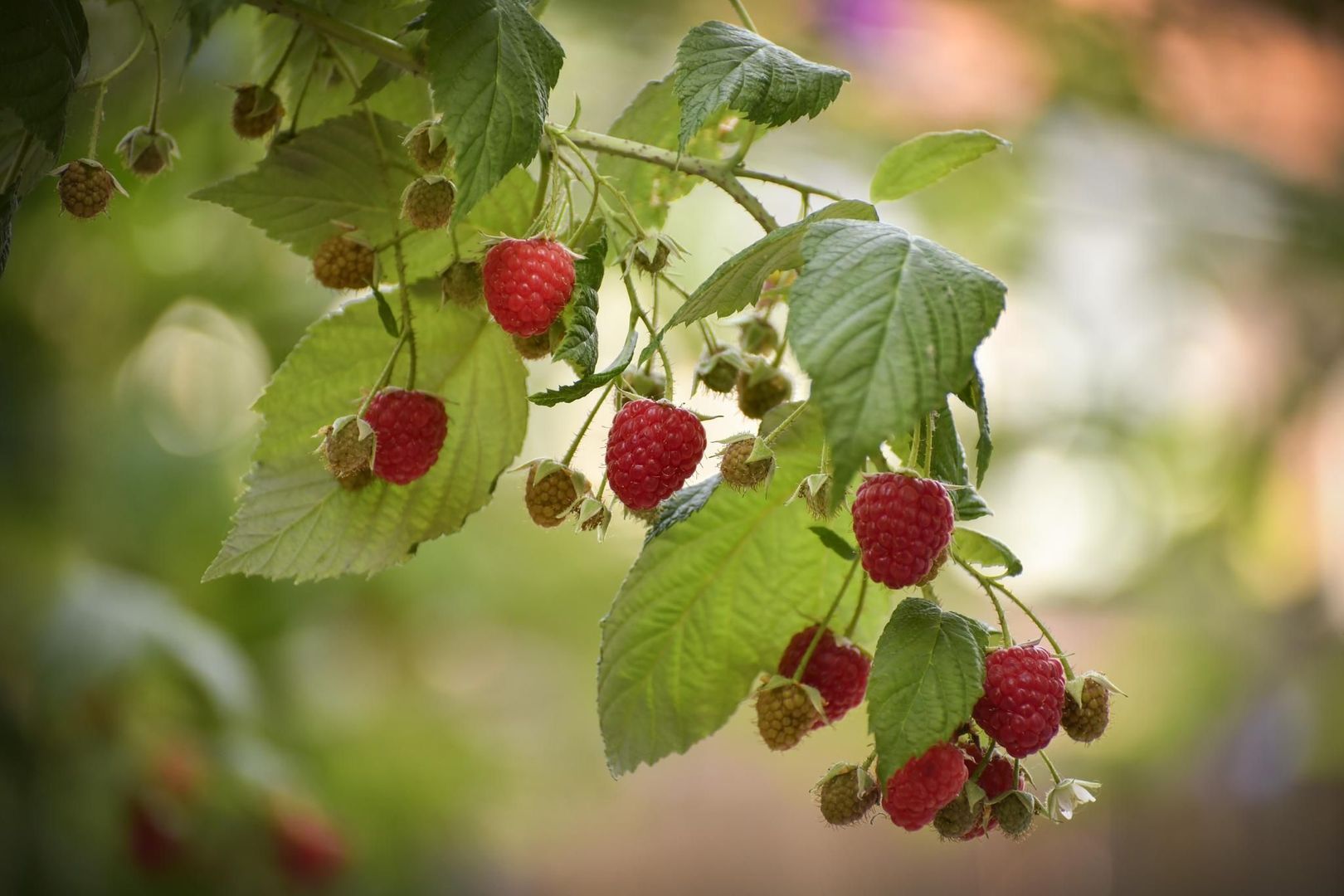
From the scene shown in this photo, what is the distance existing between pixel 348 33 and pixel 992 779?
1.25 feet

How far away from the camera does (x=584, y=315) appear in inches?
15.4

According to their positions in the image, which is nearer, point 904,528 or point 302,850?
point 904,528

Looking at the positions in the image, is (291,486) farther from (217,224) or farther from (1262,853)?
(1262,853)

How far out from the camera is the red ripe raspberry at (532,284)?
41 cm

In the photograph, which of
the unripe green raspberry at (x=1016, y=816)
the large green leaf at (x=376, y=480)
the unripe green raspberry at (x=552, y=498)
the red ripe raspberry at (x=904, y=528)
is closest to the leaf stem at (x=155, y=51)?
the large green leaf at (x=376, y=480)

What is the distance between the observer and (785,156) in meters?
2.45

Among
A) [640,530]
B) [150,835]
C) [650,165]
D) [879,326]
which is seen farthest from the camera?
[150,835]

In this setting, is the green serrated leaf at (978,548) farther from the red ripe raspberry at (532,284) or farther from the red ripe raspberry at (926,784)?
the red ripe raspberry at (532,284)

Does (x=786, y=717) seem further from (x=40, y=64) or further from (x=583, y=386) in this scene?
(x=40, y=64)

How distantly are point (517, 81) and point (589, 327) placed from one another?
0.09 meters

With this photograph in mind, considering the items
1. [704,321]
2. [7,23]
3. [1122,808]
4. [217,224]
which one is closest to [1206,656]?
[1122,808]

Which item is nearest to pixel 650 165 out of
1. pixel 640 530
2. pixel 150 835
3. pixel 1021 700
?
pixel 1021 700

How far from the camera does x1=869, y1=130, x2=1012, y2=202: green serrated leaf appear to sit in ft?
1.50

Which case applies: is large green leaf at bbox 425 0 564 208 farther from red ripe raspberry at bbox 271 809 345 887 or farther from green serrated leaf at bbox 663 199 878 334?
red ripe raspberry at bbox 271 809 345 887
